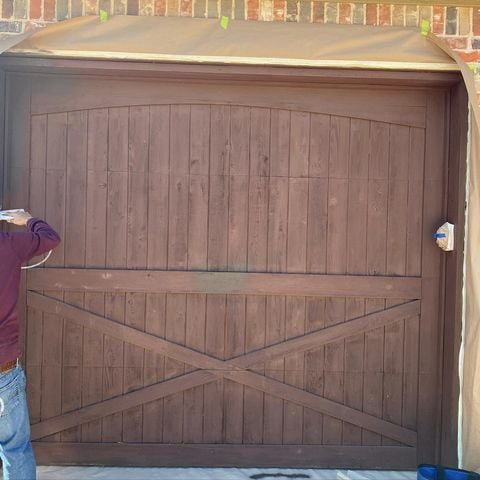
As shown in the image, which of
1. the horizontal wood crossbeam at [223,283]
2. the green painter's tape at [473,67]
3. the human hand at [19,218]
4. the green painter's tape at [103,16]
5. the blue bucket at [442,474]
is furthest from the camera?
the horizontal wood crossbeam at [223,283]

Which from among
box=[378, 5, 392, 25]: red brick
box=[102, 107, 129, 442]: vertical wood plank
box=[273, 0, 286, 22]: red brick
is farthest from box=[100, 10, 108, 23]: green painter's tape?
box=[378, 5, 392, 25]: red brick

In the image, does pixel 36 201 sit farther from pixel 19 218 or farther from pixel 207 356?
pixel 207 356

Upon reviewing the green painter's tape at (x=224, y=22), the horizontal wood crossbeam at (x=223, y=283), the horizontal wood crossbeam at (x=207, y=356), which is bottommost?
the horizontal wood crossbeam at (x=207, y=356)

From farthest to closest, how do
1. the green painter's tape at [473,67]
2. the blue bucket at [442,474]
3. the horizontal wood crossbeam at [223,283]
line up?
1. the horizontal wood crossbeam at [223,283]
2. the green painter's tape at [473,67]
3. the blue bucket at [442,474]

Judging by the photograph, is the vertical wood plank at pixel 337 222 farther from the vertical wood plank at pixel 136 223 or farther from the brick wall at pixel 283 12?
the vertical wood plank at pixel 136 223

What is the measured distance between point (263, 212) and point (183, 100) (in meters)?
0.91

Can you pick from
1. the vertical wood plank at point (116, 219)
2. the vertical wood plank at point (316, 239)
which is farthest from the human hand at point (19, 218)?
the vertical wood plank at point (316, 239)

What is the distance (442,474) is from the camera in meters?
4.04

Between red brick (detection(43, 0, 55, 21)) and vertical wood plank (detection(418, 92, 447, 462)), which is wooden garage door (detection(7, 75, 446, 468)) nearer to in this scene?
vertical wood plank (detection(418, 92, 447, 462))

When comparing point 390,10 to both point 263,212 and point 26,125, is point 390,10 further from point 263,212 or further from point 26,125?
point 26,125

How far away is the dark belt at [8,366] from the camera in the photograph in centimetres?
358

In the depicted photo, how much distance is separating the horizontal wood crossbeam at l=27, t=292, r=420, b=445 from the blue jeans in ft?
2.74

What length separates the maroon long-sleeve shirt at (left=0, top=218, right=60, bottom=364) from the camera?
359 centimetres

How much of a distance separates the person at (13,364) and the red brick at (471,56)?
2.72 metres
